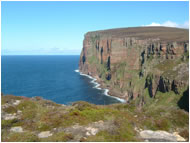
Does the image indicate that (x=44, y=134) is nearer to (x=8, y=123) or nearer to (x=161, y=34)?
(x=8, y=123)

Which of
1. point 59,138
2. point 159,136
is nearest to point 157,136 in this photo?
point 159,136

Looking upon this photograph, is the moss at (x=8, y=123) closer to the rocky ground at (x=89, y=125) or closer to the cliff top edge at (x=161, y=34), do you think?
the rocky ground at (x=89, y=125)

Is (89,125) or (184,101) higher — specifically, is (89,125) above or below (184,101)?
above

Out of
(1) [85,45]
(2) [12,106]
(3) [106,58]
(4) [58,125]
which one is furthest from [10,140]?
(1) [85,45]

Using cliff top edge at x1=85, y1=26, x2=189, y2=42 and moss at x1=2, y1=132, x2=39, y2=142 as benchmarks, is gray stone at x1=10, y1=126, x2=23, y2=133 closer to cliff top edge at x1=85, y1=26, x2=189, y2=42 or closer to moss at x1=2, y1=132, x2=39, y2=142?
moss at x1=2, y1=132, x2=39, y2=142

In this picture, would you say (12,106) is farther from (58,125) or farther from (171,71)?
(171,71)
